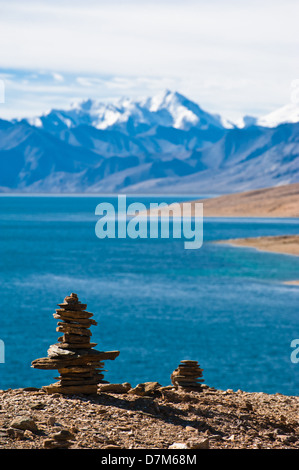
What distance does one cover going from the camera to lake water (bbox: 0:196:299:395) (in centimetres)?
4572

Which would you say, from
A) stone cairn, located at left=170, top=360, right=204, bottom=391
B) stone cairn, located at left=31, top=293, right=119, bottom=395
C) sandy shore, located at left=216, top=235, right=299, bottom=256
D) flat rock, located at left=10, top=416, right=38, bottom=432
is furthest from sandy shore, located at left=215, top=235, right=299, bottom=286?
flat rock, located at left=10, top=416, right=38, bottom=432

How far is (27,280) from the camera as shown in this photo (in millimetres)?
93938

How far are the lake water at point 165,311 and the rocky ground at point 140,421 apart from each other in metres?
24.3

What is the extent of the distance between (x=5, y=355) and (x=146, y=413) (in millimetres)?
35816

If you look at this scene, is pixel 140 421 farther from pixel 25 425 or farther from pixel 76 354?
pixel 25 425

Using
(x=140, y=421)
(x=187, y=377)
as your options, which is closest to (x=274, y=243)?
(x=187, y=377)

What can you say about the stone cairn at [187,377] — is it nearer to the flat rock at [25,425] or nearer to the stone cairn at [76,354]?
the stone cairn at [76,354]

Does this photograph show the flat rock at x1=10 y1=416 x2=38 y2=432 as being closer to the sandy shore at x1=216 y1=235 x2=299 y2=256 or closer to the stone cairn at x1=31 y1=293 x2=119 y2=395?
the stone cairn at x1=31 y1=293 x2=119 y2=395

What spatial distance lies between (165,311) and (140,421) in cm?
5410

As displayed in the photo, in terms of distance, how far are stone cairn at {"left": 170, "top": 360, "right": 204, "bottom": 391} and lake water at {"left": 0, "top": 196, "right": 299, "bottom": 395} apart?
22.2 metres

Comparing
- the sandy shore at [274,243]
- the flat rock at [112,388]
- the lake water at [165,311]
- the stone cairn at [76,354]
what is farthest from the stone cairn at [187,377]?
the sandy shore at [274,243]

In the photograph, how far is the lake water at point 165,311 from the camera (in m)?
45.7
